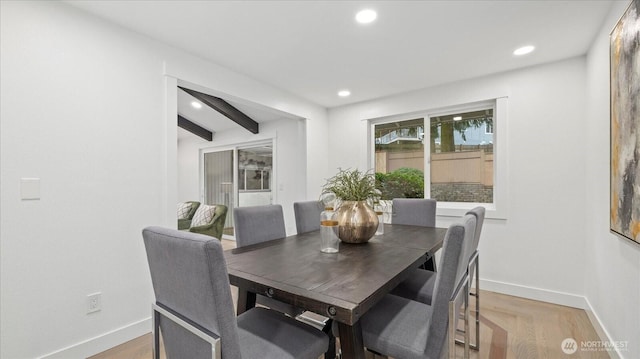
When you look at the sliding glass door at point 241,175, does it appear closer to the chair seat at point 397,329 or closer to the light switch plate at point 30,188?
the light switch plate at point 30,188

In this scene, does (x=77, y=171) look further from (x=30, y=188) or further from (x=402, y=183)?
(x=402, y=183)

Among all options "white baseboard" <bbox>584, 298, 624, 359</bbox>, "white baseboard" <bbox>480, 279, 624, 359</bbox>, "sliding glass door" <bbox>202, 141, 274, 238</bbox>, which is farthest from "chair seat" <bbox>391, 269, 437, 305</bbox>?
"sliding glass door" <bbox>202, 141, 274, 238</bbox>

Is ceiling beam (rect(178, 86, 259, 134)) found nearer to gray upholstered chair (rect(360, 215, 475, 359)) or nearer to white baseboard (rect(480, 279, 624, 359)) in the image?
gray upholstered chair (rect(360, 215, 475, 359))

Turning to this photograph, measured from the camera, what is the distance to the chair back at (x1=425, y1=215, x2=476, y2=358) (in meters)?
1.12

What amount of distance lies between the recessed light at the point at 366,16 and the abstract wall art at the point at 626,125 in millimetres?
1369

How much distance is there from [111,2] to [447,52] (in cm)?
260

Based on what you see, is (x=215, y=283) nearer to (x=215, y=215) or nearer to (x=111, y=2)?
(x=111, y=2)

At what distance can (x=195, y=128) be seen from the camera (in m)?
5.57

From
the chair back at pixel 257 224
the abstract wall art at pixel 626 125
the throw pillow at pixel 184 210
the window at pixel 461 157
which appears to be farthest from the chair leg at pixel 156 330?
the throw pillow at pixel 184 210

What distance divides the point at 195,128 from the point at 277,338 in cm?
516

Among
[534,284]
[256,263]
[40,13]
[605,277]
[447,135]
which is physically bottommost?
[534,284]

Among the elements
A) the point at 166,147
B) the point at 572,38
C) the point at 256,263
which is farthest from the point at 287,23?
the point at 572,38

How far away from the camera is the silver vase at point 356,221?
6.31 feet

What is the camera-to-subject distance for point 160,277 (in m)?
1.10
